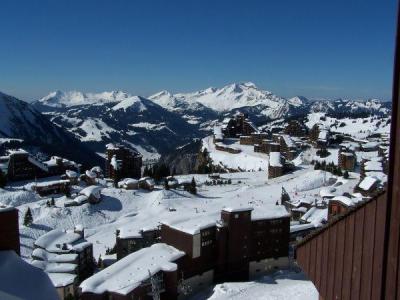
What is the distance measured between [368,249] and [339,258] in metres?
1.13

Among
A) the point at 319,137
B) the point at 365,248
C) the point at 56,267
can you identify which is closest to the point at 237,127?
the point at 319,137

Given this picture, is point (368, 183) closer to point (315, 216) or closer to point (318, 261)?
point (315, 216)

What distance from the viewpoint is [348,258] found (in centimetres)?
743

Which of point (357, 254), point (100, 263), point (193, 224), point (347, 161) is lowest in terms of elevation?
point (100, 263)

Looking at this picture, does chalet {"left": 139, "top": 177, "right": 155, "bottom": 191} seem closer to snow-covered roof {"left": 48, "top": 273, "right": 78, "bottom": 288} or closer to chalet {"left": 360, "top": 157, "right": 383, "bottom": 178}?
snow-covered roof {"left": 48, "top": 273, "right": 78, "bottom": 288}

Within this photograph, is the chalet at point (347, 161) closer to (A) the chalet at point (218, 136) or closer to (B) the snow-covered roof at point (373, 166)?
(B) the snow-covered roof at point (373, 166)

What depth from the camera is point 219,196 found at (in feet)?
222

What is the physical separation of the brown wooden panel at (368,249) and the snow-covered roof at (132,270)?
871 inches

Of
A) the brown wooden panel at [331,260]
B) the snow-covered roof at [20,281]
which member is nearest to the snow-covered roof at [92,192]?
the snow-covered roof at [20,281]

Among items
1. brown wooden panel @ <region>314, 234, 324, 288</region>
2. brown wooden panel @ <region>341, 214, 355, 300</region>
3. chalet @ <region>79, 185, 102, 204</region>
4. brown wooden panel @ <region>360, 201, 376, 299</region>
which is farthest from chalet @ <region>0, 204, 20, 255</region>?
chalet @ <region>79, 185, 102, 204</region>

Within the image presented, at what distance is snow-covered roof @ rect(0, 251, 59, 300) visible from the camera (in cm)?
866

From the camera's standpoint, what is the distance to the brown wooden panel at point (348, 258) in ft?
23.9

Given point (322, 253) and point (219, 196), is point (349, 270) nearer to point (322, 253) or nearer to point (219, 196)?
point (322, 253)

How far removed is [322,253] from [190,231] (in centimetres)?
2740
